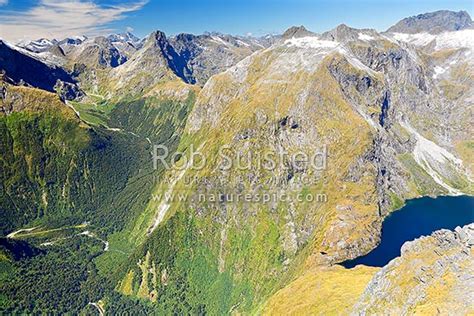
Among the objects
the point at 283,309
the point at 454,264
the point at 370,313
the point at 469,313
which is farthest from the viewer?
the point at 283,309

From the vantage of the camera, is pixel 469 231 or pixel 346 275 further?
pixel 346 275

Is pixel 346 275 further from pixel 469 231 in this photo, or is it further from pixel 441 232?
pixel 469 231

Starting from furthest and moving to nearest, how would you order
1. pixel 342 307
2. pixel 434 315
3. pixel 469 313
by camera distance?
pixel 342 307
pixel 434 315
pixel 469 313

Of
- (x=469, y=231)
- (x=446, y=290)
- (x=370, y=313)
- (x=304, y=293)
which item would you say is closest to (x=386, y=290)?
(x=370, y=313)

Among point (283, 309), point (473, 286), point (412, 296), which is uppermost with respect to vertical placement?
point (473, 286)

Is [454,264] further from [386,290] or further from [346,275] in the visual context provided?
[346,275]

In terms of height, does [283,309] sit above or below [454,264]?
below
